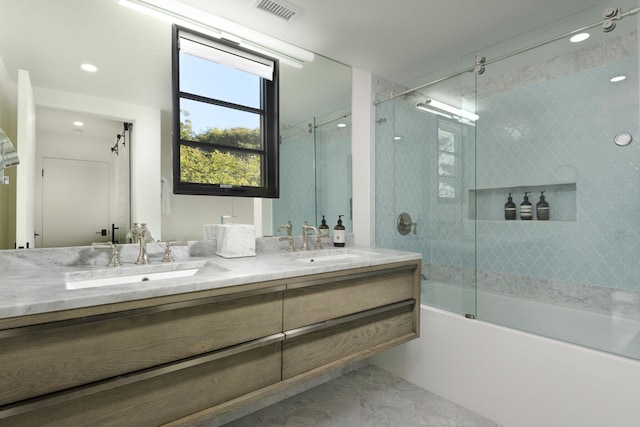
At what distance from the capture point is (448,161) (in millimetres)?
2438

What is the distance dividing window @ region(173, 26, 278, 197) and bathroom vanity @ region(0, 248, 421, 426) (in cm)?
56

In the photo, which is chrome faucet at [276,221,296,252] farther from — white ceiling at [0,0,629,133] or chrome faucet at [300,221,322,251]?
white ceiling at [0,0,629,133]

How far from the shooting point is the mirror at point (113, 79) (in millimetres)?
1348

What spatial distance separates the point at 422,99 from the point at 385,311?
164 centimetres

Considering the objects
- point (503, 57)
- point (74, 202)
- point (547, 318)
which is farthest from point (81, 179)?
point (547, 318)

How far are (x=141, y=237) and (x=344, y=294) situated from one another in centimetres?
101

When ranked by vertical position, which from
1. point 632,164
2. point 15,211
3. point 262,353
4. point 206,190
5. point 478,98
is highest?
point 478,98

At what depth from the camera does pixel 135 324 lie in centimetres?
102

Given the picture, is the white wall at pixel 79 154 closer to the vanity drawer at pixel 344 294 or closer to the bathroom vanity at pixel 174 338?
the bathroom vanity at pixel 174 338

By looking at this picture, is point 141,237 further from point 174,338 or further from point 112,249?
point 174,338

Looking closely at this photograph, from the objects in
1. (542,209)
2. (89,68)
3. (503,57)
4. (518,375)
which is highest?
(503,57)

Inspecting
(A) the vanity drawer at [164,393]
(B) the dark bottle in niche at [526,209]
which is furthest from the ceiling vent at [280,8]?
(B) the dark bottle in niche at [526,209]

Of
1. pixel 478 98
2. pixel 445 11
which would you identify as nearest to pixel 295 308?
pixel 445 11

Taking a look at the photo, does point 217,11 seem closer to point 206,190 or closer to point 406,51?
point 206,190
